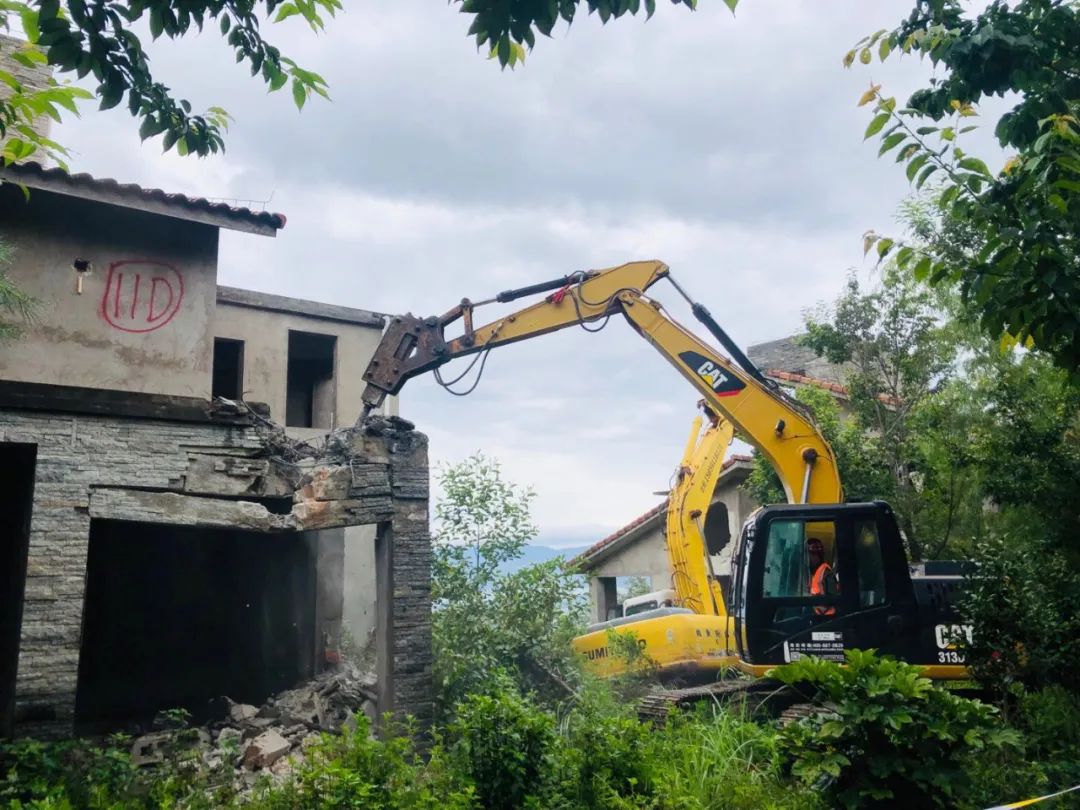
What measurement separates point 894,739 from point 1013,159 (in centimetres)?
368

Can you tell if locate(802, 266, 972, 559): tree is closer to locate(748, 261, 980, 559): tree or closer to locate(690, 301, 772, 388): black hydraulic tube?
locate(748, 261, 980, 559): tree

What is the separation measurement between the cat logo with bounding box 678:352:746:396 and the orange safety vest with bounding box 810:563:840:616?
2566 millimetres

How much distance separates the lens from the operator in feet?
29.2

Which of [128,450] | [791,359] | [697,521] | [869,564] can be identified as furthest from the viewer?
[791,359]

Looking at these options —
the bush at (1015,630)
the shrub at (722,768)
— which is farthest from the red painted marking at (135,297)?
the bush at (1015,630)

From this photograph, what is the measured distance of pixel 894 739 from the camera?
5688mm

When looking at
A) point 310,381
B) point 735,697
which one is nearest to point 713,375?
point 735,697

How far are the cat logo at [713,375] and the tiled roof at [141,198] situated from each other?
489 cm

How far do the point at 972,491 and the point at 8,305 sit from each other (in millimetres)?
11916

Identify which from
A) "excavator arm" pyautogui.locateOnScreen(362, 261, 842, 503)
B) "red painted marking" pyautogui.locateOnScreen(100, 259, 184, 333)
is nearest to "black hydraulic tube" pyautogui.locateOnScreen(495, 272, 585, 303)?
"excavator arm" pyautogui.locateOnScreen(362, 261, 842, 503)

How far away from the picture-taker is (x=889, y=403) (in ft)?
48.8

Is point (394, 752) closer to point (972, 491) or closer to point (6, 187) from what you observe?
point (6, 187)

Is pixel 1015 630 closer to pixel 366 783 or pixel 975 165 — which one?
pixel 975 165

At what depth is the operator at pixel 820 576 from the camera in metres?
8.91
